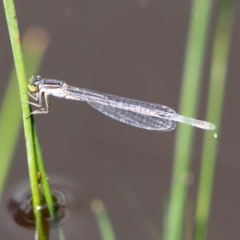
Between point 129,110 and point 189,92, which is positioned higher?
point 129,110

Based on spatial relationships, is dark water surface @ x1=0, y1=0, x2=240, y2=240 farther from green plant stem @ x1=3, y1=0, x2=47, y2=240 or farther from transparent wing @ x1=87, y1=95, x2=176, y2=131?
green plant stem @ x1=3, y1=0, x2=47, y2=240

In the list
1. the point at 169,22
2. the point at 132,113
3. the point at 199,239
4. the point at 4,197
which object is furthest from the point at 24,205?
the point at 169,22

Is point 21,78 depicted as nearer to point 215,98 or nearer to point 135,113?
point 215,98

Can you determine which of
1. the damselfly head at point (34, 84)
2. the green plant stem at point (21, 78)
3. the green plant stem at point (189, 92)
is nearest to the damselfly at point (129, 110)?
the damselfly head at point (34, 84)

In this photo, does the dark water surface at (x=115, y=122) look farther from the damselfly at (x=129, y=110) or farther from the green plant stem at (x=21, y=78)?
the green plant stem at (x=21, y=78)

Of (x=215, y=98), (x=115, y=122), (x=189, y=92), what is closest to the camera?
(x=189, y=92)

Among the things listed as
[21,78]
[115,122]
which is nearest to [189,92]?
[21,78]

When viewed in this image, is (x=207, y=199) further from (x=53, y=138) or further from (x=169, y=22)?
(x=169, y=22)

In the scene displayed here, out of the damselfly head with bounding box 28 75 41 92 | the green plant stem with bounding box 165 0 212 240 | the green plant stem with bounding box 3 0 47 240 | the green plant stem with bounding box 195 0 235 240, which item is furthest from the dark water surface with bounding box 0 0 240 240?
the green plant stem with bounding box 165 0 212 240

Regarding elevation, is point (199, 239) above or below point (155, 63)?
below
